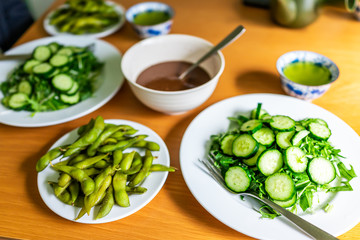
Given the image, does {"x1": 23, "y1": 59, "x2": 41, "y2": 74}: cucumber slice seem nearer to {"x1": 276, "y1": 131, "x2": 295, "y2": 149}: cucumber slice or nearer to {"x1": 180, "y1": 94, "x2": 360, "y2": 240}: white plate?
{"x1": 180, "y1": 94, "x2": 360, "y2": 240}: white plate

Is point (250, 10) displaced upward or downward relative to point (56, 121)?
upward

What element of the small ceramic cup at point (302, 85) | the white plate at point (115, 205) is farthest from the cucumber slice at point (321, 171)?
the white plate at point (115, 205)

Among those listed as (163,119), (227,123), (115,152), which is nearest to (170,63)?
(163,119)

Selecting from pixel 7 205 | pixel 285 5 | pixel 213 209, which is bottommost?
pixel 7 205

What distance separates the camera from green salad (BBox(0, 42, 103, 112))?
4.41 feet

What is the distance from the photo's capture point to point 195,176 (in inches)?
40.1

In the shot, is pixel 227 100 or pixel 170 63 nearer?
pixel 227 100

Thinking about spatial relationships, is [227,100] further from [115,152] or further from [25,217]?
[25,217]

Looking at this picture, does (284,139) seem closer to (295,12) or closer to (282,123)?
(282,123)

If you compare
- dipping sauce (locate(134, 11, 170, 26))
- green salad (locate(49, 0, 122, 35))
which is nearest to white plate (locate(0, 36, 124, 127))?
green salad (locate(49, 0, 122, 35))

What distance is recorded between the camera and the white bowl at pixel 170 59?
3.84 ft

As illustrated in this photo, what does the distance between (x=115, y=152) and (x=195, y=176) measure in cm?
30

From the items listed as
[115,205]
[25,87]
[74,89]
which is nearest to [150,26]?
[74,89]

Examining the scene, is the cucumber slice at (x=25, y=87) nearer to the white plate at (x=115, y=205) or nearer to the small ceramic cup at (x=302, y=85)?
the white plate at (x=115, y=205)
